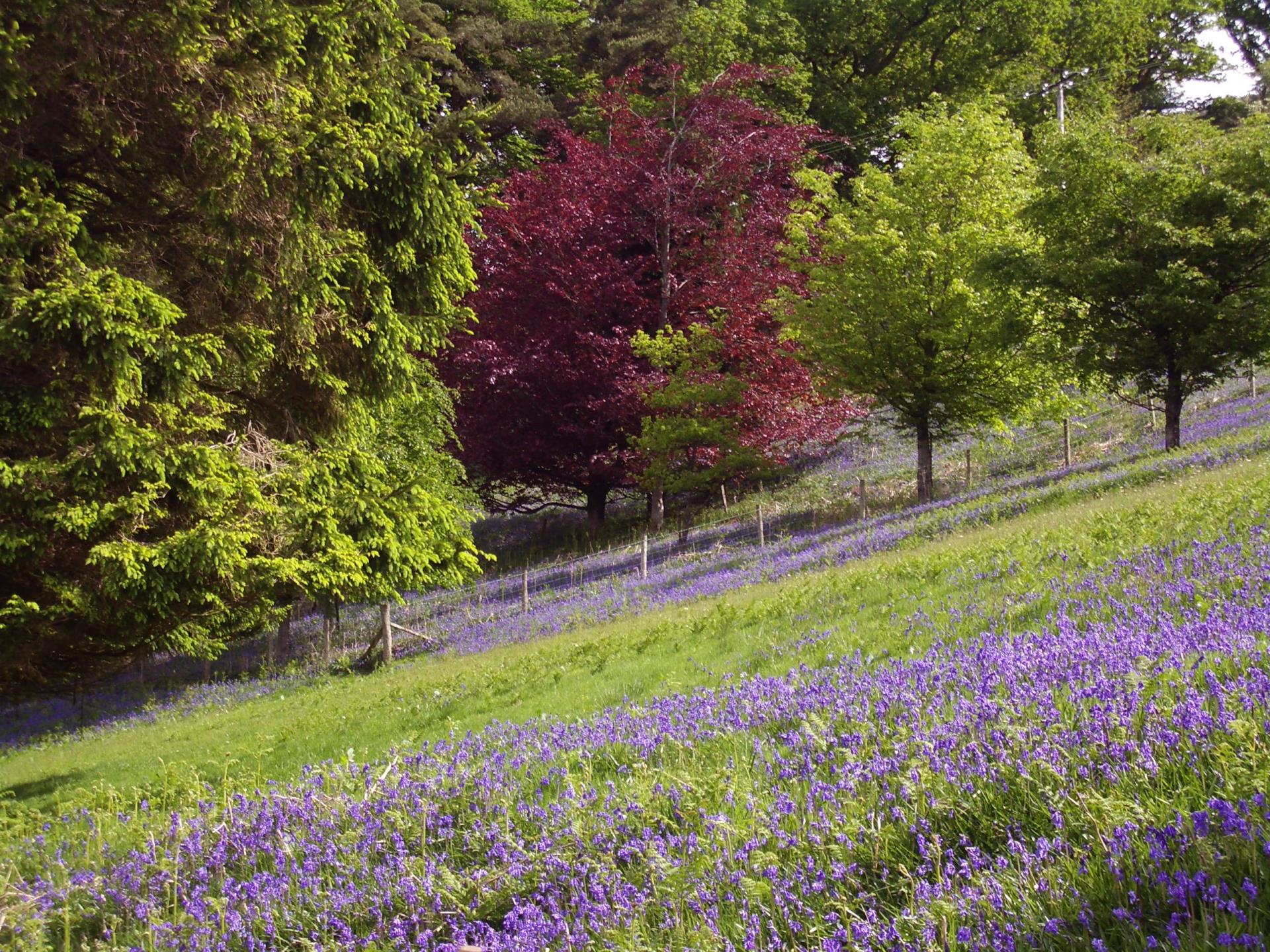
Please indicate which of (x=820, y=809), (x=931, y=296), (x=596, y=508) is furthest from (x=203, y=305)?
(x=596, y=508)

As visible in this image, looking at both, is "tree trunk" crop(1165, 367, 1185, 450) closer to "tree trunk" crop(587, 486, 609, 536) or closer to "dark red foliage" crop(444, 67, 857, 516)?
"dark red foliage" crop(444, 67, 857, 516)

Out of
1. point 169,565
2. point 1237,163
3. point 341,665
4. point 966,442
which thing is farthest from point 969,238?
point 169,565

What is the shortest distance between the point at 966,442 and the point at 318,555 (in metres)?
26.4

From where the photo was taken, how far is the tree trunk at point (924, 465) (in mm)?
23141

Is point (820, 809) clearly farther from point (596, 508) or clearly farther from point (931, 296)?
point (596, 508)

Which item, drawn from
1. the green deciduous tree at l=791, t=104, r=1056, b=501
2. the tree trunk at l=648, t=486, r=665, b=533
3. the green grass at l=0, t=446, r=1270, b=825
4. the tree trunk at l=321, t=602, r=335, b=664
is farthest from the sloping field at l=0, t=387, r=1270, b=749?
the green deciduous tree at l=791, t=104, r=1056, b=501

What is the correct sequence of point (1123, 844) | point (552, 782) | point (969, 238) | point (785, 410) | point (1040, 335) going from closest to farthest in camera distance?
point (1123, 844) → point (552, 782) → point (1040, 335) → point (969, 238) → point (785, 410)

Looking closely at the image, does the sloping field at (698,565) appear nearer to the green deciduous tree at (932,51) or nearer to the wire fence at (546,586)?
the wire fence at (546,586)

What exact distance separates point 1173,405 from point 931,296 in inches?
221

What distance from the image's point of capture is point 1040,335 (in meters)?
20.6

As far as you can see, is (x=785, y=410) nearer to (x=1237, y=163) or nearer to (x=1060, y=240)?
(x=1060, y=240)

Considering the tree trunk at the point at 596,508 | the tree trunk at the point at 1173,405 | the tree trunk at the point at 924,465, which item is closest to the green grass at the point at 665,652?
the tree trunk at the point at 1173,405

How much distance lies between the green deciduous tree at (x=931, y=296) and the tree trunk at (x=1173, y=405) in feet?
9.10

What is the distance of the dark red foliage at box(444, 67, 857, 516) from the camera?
93.1 ft
